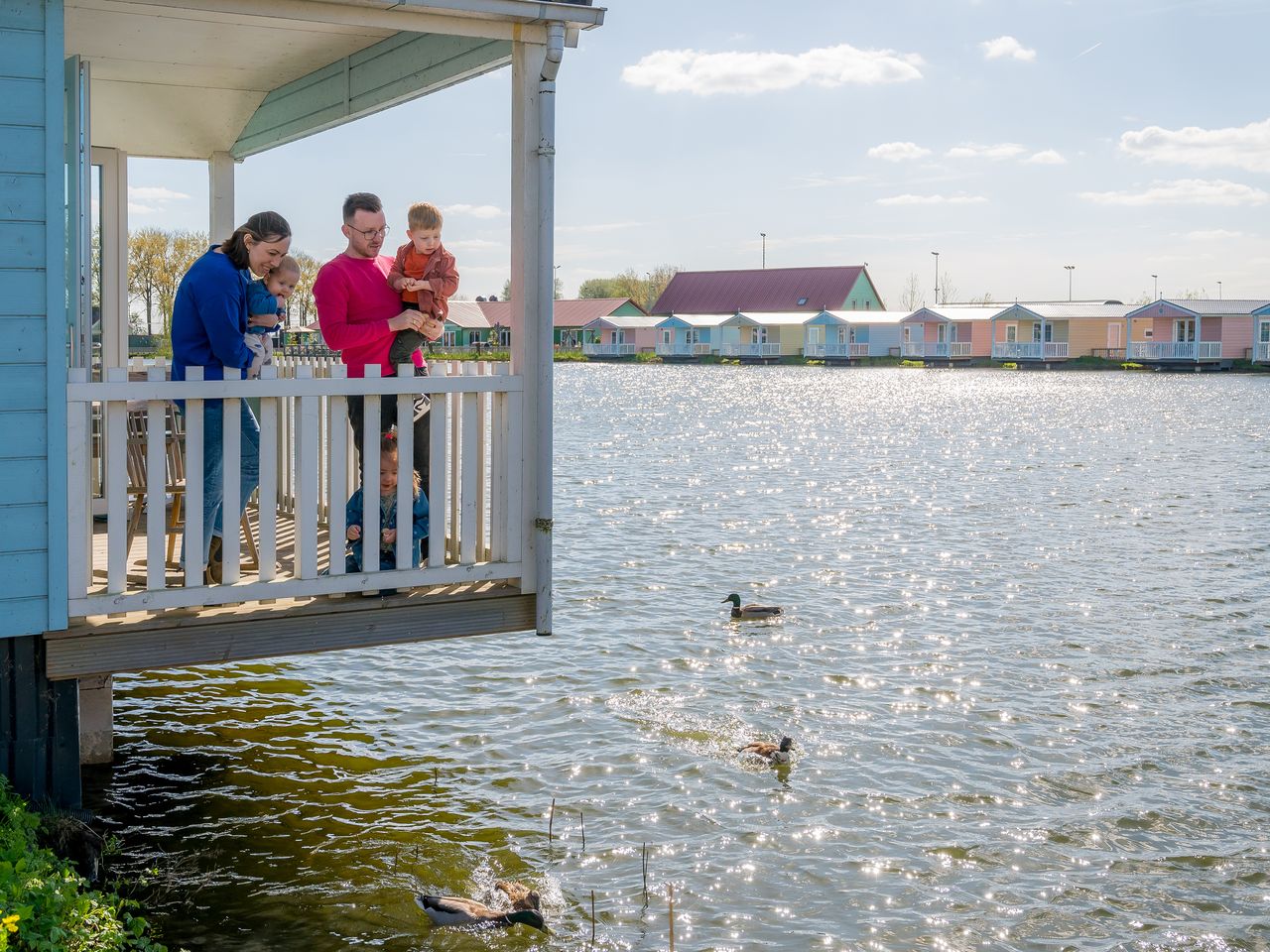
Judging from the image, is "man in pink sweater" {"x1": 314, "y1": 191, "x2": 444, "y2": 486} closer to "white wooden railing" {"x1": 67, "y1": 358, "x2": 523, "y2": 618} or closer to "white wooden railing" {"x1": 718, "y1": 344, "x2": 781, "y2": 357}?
"white wooden railing" {"x1": 67, "y1": 358, "x2": 523, "y2": 618}

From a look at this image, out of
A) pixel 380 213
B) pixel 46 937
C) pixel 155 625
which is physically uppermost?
pixel 380 213

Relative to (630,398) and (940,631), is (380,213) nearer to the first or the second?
(940,631)

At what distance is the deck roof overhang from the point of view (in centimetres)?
637

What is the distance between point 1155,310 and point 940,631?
77781mm

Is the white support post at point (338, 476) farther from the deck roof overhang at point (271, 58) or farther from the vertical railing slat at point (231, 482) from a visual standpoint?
the deck roof overhang at point (271, 58)

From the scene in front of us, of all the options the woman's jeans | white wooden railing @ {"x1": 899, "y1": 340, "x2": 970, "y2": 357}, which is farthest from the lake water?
white wooden railing @ {"x1": 899, "y1": 340, "x2": 970, "y2": 357}

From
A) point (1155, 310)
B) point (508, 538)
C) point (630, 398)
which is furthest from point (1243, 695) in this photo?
point (1155, 310)

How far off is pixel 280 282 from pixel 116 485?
1.60 metres

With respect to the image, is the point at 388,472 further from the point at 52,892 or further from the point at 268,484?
the point at 52,892

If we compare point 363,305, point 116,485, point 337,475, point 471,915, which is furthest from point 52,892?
point 363,305

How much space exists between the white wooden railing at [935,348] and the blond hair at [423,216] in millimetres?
95508

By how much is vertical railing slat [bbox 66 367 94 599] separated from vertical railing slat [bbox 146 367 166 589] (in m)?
0.27

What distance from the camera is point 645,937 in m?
7.01

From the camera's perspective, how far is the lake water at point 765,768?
7324 mm
